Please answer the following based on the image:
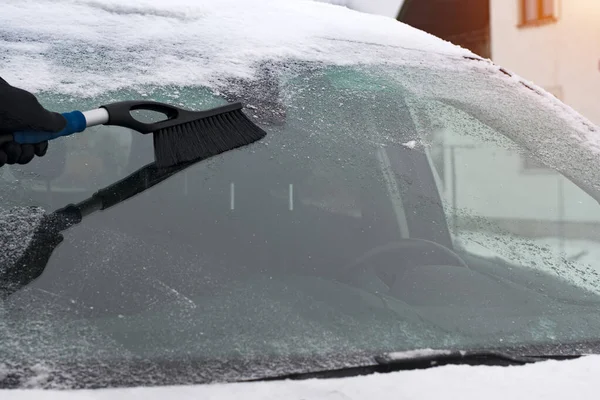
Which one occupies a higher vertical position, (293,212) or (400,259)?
(293,212)

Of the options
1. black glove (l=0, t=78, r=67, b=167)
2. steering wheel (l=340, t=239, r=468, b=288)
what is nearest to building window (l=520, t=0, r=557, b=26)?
steering wheel (l=340, t=239, r=468, b=288)

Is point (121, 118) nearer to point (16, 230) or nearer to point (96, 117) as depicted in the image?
point (96, 117)

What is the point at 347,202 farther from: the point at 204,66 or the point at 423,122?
the point at 204,66

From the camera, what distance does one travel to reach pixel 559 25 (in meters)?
12.6

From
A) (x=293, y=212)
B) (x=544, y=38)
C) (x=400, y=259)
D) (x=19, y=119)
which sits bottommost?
(x=544, y=38)

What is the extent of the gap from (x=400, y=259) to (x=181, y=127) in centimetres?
46

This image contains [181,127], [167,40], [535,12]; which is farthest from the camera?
[535,12]

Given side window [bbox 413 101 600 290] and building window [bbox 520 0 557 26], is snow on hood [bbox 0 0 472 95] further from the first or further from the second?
building window [bbox 520 0 557 26]

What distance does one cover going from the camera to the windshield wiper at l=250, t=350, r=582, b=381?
3.33ft

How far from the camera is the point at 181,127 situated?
144 cm

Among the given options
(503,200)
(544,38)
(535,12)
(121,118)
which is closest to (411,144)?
(503,200)

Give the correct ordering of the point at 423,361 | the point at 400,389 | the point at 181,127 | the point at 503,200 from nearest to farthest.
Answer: the point at 400,389, the point at 423,361, the point at 181,127, the point at 503,200

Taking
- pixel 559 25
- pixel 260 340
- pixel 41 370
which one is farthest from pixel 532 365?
pixel 559 25

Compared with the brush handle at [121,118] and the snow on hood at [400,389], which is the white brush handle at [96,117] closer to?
the brush handle at [121,118]
